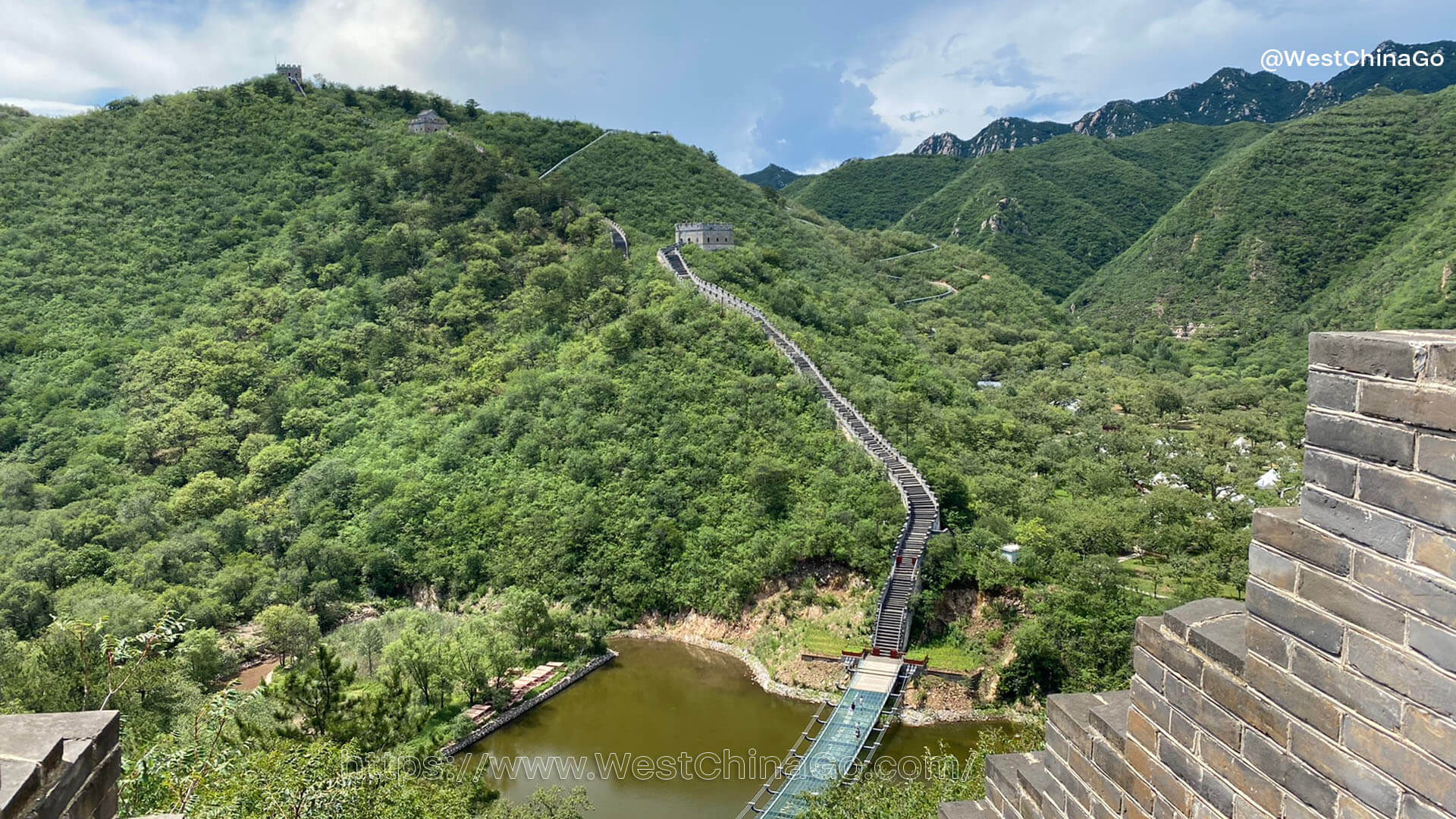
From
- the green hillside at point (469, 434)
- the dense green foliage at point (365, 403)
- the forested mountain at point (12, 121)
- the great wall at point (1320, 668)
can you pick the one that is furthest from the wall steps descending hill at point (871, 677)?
the forested mountain at point (12, 121)

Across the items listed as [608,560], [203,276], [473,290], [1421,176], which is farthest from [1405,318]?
[203,276]

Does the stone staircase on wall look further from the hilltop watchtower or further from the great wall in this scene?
the hilltop watchtower

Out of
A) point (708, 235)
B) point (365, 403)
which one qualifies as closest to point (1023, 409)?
point (708, 235)

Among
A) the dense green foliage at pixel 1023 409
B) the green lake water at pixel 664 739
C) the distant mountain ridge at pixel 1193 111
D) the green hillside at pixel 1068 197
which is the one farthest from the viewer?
the distant mountain ridge at pixel 1193 111

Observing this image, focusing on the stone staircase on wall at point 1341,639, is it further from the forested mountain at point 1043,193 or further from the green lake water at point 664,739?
the forested mountain at point 1043,193

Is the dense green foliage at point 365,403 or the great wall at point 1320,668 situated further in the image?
the dense green foliage at point 365,403
